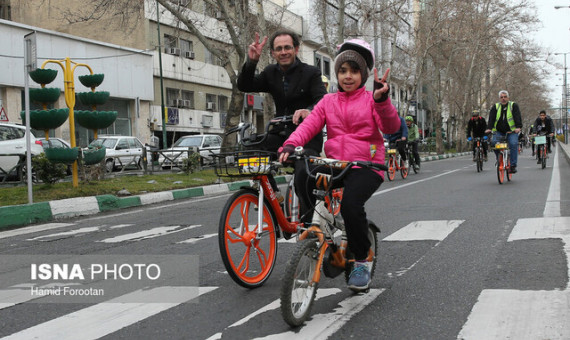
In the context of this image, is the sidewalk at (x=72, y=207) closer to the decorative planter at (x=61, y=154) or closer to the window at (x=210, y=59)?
A: the decorative planter at (x=61, y=154)

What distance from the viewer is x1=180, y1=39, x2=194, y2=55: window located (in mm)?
36562

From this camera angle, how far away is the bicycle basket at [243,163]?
3.74 m

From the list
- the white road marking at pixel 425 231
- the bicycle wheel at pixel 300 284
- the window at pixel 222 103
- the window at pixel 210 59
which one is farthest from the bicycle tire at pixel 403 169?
the window at pixel 222 103

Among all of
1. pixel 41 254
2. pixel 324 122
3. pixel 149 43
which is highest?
pixel 149 43

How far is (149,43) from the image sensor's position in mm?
33938

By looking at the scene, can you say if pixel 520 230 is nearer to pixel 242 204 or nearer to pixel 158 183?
pixel 242 204

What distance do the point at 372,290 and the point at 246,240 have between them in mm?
919

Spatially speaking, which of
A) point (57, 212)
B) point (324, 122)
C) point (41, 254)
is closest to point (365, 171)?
point (324, 122)

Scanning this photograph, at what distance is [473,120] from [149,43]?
22249 millimetres

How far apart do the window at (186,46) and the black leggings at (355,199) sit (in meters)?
34.2

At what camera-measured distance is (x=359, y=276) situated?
12.0ft

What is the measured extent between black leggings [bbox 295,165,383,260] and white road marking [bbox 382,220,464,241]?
247 cm

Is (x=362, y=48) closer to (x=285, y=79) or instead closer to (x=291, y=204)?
(x=285, y=79)

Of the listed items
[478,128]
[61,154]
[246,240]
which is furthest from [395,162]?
[246,240]
